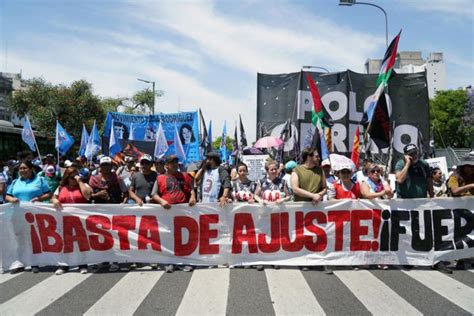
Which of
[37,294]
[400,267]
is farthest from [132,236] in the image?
[400,267]

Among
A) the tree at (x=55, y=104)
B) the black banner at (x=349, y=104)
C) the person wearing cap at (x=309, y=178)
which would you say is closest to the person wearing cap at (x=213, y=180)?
the person wearing cap at (x=309, y=178)

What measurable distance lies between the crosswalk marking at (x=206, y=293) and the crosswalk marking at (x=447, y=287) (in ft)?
8.69

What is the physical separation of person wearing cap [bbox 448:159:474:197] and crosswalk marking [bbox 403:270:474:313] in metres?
1.39

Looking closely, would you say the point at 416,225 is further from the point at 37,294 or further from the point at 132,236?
the point at 37,294

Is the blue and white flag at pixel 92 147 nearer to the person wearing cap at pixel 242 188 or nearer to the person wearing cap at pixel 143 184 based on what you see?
the person wearing cap at pixel 143 184

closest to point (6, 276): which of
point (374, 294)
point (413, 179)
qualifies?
point (374, 294)

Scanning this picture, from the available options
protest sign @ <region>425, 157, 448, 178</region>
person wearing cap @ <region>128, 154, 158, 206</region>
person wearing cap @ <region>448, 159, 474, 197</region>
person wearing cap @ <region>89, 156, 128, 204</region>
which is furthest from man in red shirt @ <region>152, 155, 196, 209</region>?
protest sign @ <region>425, 157, 448, 178</region>

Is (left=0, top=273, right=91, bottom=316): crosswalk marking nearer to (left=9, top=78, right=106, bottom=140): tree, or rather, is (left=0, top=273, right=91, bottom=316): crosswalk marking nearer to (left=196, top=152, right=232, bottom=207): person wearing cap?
(left=196, top=152, right=232, bottom=207): person wearing cap

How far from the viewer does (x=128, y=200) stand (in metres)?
7.07

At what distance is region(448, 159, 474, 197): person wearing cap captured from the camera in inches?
245

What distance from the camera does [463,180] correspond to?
6.33m

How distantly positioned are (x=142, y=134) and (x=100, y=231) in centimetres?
1058

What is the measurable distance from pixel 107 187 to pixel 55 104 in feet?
117

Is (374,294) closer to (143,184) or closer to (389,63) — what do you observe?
(143,184)
